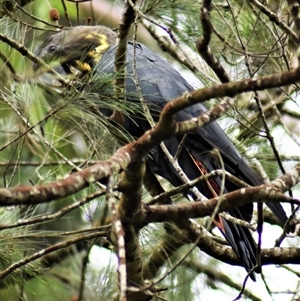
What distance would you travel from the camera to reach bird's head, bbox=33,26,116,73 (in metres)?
2.28

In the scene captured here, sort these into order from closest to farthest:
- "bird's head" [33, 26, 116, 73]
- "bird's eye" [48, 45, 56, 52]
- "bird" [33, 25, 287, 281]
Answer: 1. "bird" [33, 25, 287, 281]
2. "bird's head" [33, 26, 116, 73]
3. "bird's eye" [48, 45, 56, 52]

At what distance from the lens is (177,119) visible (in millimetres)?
2398

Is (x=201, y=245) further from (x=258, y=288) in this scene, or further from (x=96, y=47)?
(x=96, y=47)

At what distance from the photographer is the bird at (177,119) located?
6.86ft

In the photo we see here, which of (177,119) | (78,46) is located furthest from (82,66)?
(177,119)

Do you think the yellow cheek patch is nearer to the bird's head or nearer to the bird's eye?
the bird's head

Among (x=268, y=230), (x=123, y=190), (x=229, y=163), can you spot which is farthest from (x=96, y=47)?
(x=123, y=190)

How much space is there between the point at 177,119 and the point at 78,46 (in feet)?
1.36

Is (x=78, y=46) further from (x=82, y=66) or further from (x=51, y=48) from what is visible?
(x=82, y=66)

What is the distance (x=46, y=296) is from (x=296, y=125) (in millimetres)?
1360

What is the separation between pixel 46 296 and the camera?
2.86 m

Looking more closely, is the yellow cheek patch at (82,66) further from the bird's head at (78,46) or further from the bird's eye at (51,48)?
the bird's eye at (51,48)

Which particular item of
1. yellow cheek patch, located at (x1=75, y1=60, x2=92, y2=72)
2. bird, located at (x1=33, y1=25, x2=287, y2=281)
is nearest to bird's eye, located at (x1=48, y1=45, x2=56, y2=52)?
bird, located at (x1=33, y1=25, x2=287, y2=281)

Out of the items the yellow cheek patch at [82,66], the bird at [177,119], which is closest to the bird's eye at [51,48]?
the bird at [177,119]
